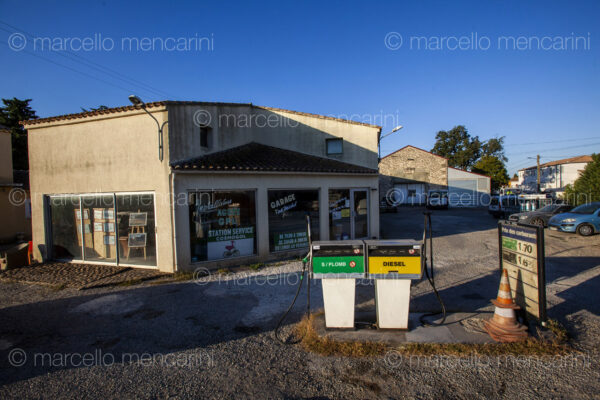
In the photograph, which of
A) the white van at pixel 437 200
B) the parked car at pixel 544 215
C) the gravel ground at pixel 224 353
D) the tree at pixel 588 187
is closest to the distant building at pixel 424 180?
the white van at pixel 437 200

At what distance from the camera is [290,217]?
9852 millimetres

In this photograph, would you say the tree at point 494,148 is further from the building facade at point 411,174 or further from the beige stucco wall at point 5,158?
the beige stucco wall at point 5,158

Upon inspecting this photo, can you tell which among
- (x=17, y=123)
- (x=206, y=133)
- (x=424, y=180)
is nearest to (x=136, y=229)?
(x=206, y=133)

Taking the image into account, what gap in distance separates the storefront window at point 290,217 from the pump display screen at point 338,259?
5.09 metres

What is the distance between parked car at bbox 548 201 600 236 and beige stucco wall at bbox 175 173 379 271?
385 inches

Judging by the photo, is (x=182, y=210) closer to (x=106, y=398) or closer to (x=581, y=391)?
(x=106, y=398)

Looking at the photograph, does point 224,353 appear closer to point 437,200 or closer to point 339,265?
point 339,265

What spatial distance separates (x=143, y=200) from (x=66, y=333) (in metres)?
4.36

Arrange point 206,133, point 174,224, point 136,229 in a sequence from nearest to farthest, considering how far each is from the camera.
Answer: point 174,224, point 136,229, point 206,133

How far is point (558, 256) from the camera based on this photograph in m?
9.57

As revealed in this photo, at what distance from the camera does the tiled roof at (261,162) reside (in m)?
8.50

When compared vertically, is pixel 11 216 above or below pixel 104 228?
above

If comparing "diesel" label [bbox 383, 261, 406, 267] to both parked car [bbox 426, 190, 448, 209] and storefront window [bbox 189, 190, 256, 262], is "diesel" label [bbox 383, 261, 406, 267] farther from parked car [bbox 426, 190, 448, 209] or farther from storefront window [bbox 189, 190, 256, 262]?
parked car [bbox 426, 190, 448, 209]

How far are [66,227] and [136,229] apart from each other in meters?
2.99
